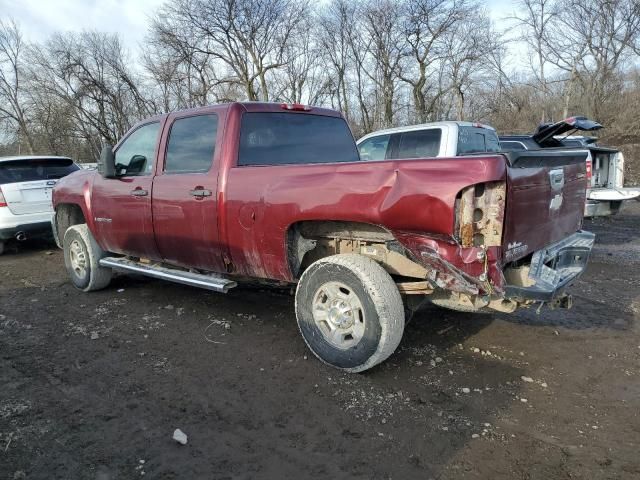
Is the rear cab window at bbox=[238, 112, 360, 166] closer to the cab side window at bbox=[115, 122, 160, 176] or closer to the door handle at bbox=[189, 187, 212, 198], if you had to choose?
the door handle at bbox=[189, 187, 212, 198]

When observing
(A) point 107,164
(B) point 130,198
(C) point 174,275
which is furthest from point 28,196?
(C) point 174,275

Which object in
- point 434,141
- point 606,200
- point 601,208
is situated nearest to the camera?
point 434,141

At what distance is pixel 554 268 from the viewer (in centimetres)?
355

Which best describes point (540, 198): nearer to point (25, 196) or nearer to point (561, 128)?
point (561, 128)

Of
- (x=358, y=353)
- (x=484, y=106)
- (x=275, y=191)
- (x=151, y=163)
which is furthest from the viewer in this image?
(x=484, y=106)

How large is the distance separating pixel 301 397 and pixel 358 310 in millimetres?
691

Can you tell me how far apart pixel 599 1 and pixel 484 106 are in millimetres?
8284

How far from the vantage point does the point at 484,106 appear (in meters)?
32.2

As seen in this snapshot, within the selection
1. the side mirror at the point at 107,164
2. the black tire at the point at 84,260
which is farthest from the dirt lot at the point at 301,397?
the side mirror at the point at 107,164

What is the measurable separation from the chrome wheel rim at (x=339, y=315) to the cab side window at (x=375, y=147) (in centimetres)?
418

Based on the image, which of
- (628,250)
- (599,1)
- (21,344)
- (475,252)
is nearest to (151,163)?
(21,344)

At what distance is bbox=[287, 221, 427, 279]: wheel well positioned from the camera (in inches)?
131

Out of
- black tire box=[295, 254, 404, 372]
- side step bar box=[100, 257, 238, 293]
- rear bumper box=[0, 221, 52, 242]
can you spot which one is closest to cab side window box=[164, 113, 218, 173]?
side step bar box=[100, 257, 238, 293]

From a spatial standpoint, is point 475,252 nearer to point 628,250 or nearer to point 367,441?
point 367,441
